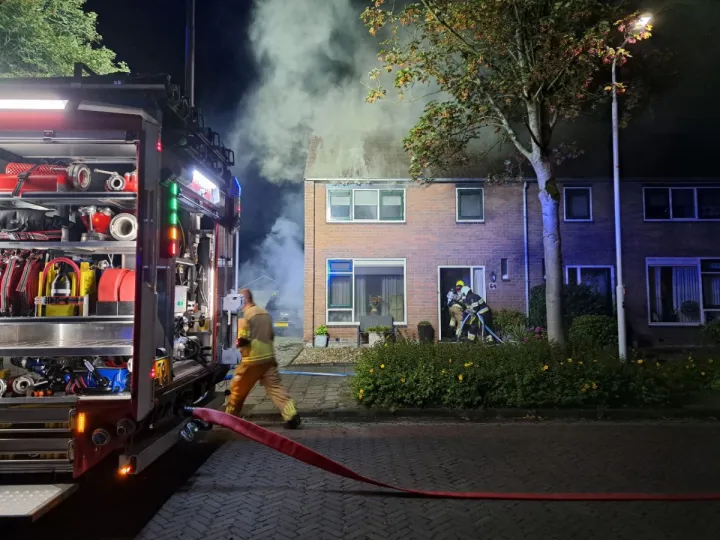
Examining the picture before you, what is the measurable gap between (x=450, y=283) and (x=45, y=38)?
13240 millimetres

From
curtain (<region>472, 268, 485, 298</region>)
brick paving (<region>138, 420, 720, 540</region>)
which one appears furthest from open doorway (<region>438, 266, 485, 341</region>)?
brick paving (<region>138, 420, 720, 540</region>)

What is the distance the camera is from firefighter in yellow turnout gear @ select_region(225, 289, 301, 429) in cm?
668

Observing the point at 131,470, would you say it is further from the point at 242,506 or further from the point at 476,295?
the point at 476,295

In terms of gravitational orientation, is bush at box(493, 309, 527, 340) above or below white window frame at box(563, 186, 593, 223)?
below

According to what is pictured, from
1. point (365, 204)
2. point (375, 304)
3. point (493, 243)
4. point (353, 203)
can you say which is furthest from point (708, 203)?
point (353, 203)

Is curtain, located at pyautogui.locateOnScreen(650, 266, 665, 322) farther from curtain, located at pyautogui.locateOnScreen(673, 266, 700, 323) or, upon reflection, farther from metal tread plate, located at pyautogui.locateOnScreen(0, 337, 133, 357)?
metal tread plate, located at pyautogui.locateOnScreen(0, 337, 133, 357)

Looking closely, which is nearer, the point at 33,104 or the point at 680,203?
the point at 33,104

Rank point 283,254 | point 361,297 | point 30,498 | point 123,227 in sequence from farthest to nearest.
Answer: point 283,254 → point 361,297 → point 123,227 → point 30,498

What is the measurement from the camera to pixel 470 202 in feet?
57.0

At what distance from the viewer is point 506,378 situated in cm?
777

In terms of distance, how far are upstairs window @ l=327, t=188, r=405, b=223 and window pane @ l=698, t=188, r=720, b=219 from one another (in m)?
9.99

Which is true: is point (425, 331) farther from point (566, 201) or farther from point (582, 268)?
point (566, 201)

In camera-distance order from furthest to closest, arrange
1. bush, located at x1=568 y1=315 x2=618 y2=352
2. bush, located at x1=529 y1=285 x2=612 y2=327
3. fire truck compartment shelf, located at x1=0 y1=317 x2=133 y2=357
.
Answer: bush, located at x1=529 y1=285 x2=612 y2=327
bush, located at x1=568 y1=315 x2=618 y2=352
fire truck compartment shelf, located at x1=0 y1=317 x2=133 y2=357

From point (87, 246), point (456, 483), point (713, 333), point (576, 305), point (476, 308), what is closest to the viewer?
point (87, 246)
